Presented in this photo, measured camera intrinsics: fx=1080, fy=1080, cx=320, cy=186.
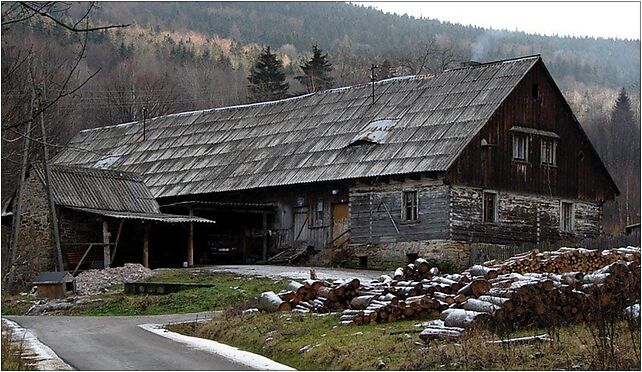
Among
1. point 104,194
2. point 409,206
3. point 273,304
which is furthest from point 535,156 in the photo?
point 273,304

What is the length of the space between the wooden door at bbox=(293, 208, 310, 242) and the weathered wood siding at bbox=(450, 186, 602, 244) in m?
6.83

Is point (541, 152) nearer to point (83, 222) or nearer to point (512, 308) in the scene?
point (83, 222)

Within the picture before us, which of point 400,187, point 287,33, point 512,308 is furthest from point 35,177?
point 287,33

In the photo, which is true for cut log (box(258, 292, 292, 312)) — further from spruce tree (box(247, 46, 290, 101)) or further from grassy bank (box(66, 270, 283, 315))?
spruce tree (box(247, 46, 290, 101))

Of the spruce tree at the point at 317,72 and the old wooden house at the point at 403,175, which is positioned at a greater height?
the spruce tree at the point at 317,72

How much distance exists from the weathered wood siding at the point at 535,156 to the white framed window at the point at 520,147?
242mm

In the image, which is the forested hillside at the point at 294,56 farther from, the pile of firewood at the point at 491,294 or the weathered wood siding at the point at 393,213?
the pile of firewood at the point at 491,294

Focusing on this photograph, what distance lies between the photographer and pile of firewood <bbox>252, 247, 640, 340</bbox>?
1822cm

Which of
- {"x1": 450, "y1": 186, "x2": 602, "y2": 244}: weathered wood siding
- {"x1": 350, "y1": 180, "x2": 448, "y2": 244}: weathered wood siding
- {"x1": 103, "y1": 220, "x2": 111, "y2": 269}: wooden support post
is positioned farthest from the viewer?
{"x1": 103, "y1": 220, "x2": 111, "y2": 269}: wooden support post

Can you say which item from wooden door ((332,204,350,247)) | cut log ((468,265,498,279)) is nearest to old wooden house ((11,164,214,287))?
wooden door ((332,204,350,247))

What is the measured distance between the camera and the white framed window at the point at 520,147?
39.9 metres

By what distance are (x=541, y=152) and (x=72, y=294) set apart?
18568mm

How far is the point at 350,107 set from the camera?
1761 inches

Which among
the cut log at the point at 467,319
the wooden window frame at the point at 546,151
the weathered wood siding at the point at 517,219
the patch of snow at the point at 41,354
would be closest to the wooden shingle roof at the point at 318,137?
the weathered wood siding at the point at 517,219
